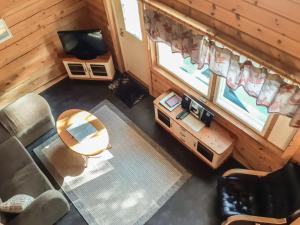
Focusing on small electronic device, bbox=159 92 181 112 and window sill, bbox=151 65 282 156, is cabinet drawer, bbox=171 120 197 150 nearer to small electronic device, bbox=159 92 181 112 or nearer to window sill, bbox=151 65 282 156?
small electronic device, bbox=159 92 181 112

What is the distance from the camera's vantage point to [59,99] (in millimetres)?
4402

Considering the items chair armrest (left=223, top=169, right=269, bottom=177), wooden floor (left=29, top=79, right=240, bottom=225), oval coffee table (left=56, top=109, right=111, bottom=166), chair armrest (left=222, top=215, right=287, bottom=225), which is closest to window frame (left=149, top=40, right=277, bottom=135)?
chair armrest (left=223, top=169, right=269, bottom=177)

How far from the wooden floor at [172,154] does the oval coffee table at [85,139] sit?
1.70 feet

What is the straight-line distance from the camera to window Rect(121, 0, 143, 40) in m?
3.65

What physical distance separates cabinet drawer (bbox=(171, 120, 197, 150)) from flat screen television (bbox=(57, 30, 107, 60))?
1.63 metres

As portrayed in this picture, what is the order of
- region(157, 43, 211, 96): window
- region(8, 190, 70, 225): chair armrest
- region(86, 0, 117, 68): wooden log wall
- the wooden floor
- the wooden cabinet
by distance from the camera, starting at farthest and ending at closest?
the wooden cabinet, region(86, 0, 117, 68): wooden log wall, region(157, 43, 211, 96): window, the wooden floor, region(8, 190, 70, 225): chair armrest

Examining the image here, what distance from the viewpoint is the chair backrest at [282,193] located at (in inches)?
99.2

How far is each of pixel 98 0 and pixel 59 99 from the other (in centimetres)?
156

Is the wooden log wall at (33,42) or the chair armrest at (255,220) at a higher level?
the wooden log wall at (33,42)

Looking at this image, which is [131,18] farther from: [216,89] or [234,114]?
[234,114]

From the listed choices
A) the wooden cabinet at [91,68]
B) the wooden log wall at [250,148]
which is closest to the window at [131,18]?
the wooden cabinet at [91,68]

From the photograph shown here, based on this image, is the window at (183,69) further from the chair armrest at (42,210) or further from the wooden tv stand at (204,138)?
the chair armrest at (42,210)

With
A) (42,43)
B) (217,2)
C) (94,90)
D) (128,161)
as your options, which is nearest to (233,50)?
(217,2)

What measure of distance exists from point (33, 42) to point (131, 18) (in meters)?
1.41
